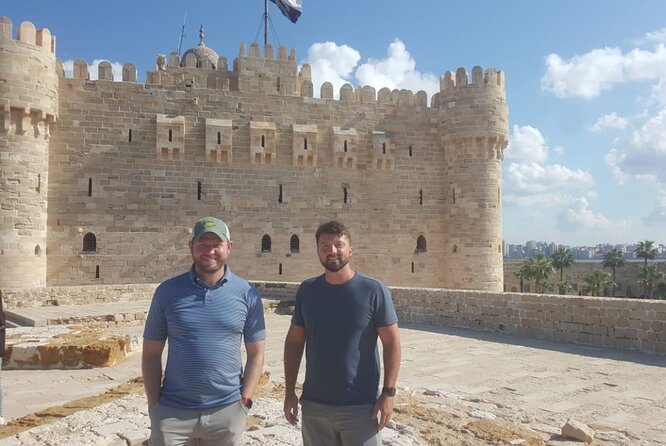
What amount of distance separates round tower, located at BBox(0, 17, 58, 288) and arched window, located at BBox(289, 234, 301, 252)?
24.0 ft

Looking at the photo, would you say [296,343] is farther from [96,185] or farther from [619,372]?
[96,185]

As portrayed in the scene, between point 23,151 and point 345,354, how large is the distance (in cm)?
1517

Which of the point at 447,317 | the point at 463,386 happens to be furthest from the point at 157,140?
the point at 463,386

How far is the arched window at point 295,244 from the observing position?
59.6 feet

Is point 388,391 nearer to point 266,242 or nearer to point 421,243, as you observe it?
point 266,242

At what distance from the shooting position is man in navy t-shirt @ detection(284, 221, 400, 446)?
8.87ft

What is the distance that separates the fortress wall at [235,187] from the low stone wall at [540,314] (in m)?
3.60

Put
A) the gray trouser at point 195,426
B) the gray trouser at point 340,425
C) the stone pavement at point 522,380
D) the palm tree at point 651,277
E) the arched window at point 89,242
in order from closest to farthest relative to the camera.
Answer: the gray trouser at point 195,426, the gray trouser at point 340,425, the stone pavement at point 522,380, the arched window at point 89,242, the palm tree at point 651,277

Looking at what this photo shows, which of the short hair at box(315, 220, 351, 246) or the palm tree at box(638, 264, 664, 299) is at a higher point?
the short hair at box(315, 220, 351, 246)

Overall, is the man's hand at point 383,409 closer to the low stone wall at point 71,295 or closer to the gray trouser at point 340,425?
the gray trouser at point 340,425

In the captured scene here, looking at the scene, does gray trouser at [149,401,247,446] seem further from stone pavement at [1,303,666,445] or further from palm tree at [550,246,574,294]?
palm tree at [550,246,574,294]

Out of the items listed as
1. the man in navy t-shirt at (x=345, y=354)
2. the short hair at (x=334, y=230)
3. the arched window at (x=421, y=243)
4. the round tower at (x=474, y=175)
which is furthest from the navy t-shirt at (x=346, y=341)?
the arched window at (x=421, y=243)

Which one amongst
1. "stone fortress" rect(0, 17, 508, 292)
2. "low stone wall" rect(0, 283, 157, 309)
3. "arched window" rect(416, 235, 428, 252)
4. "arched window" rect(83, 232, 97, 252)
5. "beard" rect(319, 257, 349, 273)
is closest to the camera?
"beard" rect(319, 257, 349, 273)

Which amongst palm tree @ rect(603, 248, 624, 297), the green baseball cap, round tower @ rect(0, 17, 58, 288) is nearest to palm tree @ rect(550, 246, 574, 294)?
palm tree @ rect(603, 248, 624, 297)
